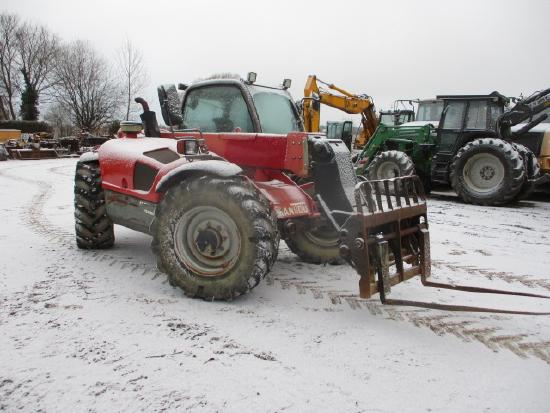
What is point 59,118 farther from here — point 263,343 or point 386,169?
point 263,343

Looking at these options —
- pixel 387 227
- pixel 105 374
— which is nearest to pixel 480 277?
pixel 387 227

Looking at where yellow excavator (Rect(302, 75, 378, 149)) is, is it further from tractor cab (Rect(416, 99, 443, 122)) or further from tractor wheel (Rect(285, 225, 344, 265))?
tractor wheel (Rect(285, 225, 344, 265))

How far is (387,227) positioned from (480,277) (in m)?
1.56

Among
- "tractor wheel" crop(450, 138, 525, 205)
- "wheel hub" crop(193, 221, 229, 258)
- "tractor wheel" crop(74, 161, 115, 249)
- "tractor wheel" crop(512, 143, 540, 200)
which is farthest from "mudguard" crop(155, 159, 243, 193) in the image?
"tractor wheel" crop(512, 143, 540, 200)

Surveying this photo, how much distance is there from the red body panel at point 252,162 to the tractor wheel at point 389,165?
6.89m

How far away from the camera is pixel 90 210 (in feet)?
17.8

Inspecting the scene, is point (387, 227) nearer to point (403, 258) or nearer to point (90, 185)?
point (403, 258)

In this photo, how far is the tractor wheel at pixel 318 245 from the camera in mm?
5117

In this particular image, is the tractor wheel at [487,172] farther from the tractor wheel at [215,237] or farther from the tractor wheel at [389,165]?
the tractor wheel at [215,237]

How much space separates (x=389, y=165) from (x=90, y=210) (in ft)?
25.3

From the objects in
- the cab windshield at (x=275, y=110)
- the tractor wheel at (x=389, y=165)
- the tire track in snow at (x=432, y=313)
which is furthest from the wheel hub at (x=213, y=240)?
the tractor wheel at (x=389, y=165)

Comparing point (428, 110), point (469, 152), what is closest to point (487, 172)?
point (469, 152)


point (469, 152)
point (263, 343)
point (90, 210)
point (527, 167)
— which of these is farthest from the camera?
point (469, 152)

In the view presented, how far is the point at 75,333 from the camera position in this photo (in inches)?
132
